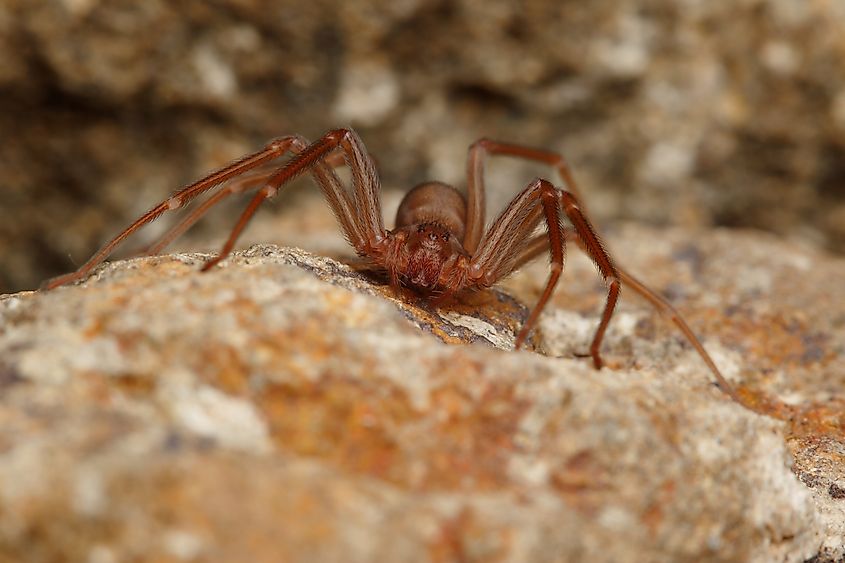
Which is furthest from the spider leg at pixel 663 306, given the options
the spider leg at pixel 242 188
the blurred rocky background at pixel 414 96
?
the blurred rocky background at pixel 414 96

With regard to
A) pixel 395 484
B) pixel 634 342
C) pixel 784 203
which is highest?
pixel 784 203

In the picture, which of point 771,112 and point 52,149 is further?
point 771,112

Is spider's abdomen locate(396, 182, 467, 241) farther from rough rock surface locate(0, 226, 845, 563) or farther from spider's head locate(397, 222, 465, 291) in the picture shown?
rough rock surface locate(0, 226, 845, 563)

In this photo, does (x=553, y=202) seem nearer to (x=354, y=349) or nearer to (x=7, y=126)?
(x=354, y=349)

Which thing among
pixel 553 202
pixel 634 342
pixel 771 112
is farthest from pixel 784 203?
pixel 553 202

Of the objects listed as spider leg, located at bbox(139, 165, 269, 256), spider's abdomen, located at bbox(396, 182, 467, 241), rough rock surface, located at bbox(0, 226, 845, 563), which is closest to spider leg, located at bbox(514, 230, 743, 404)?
spider's abdomen, located at bbox(396, 182, 467, 241)

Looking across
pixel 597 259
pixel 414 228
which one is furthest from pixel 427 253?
pixel 597 259
